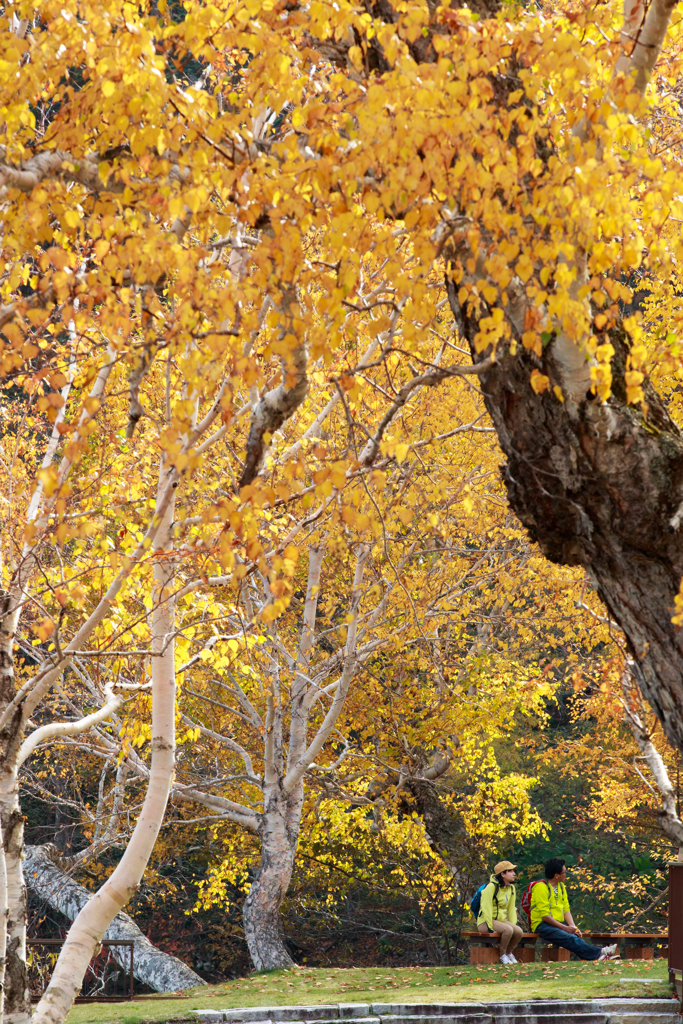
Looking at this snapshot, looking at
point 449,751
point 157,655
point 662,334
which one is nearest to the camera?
point 157,655

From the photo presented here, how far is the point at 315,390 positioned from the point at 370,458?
4466 millimetres

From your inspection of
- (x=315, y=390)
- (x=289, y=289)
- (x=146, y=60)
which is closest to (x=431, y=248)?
(x=289, y=289)

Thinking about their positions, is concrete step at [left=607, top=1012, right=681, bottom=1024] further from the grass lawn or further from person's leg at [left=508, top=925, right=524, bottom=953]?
person's leg at [left=508, top=925, right=524, bottom=953]

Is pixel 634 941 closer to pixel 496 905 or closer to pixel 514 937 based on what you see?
pixel 514 937

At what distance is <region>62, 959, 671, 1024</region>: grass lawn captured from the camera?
327 inches

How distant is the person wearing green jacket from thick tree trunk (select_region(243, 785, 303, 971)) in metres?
2.91

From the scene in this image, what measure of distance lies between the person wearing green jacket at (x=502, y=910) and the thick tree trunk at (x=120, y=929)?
15.9 feet

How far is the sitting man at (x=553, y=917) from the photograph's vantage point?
1044 cm

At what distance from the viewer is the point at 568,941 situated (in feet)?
34.3

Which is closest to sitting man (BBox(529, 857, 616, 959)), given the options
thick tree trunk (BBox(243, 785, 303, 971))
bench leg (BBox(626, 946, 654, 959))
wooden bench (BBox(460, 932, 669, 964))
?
wooden bench (BBox(460, 932, 669, 964))

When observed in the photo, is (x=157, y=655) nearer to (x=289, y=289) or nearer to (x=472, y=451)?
(x=289, y=289)

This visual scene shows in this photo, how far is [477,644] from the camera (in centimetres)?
1472

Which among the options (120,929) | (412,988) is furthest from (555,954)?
(120,929)

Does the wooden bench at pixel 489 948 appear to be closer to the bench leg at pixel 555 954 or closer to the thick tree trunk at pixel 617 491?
the bench leg at pixel 555 954
